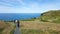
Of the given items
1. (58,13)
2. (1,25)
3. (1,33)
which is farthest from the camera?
(58,13)

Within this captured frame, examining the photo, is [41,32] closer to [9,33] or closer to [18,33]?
[18,33]

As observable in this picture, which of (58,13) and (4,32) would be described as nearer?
(4,32)

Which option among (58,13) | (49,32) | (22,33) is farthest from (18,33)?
(58,13)

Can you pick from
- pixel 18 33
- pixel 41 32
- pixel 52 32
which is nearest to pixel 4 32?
pixel 18 33

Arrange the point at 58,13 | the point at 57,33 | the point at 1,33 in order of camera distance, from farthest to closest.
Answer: the point at 58,13 < the point at 57,33 < the point at 1,33

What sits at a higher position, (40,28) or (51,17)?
(51,17)

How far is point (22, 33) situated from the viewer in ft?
79.5

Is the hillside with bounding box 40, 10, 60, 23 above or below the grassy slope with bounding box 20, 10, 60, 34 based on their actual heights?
above

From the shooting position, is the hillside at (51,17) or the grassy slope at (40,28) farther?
the hillside at (51,17)

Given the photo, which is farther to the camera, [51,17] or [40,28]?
[51,17]

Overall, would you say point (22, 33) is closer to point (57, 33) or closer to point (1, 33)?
point (1, 33)

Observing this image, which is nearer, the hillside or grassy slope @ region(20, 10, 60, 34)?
grassy slope @ region(20, 10, 60, 34)

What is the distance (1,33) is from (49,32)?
8341 millimetres

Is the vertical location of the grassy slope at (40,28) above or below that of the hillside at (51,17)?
below
